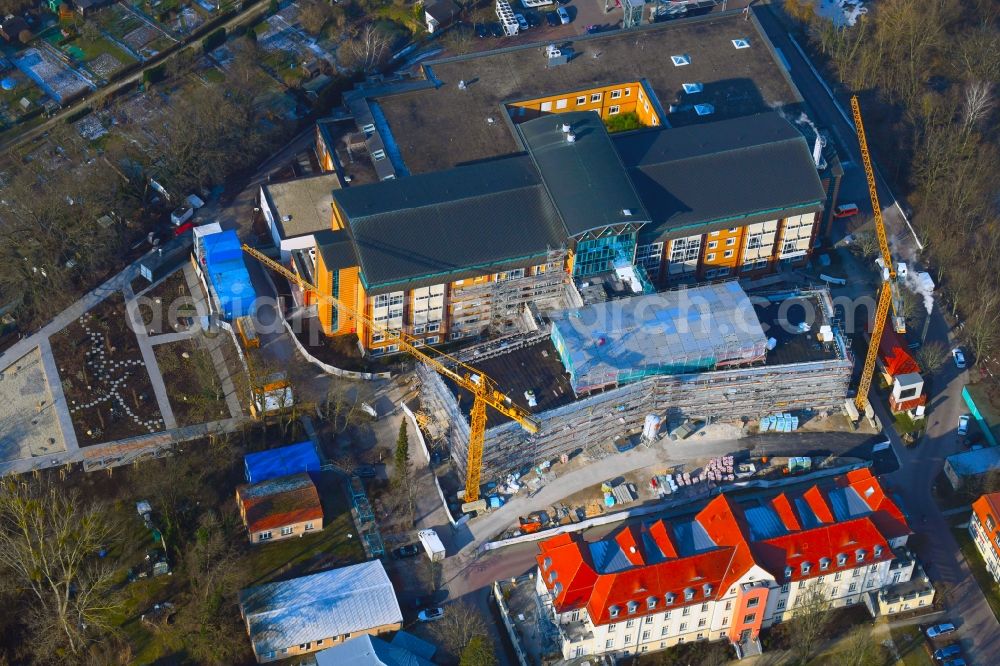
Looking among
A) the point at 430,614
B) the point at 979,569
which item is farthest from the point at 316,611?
the point at 979,569

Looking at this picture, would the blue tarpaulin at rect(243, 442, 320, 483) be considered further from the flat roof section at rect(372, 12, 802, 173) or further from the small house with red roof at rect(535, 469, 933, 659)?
the flat roof section at rect(372, 12, 802, 173)

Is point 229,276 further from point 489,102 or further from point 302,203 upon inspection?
point 489,102

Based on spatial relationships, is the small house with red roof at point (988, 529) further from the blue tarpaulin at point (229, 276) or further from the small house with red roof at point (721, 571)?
the blue tarpaulin at point (229, 276)

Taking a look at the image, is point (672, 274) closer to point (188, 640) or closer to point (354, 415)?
point (354, 415)


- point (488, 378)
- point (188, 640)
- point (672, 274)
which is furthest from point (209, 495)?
point (672, 274)

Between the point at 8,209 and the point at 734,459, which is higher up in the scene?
the point at 8,209

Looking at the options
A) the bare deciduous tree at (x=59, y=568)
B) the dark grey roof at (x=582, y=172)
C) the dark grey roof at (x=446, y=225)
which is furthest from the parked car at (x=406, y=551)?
the dark grey roof at (x=582, y=172)

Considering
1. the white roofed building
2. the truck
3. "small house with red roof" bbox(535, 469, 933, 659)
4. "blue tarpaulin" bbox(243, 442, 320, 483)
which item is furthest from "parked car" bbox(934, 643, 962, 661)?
"blue tarpaulin" bbox(243, 442, 320, 483)
